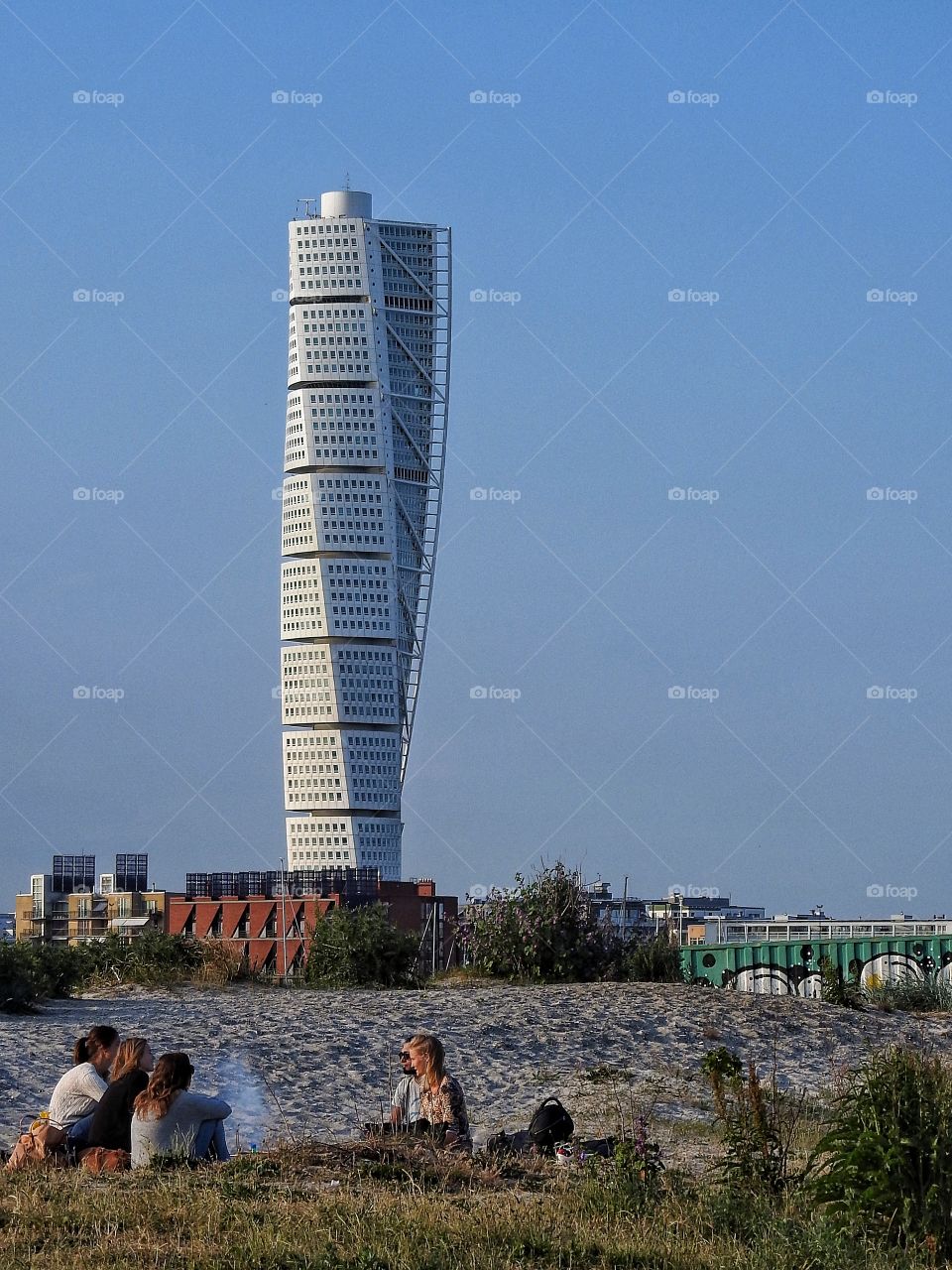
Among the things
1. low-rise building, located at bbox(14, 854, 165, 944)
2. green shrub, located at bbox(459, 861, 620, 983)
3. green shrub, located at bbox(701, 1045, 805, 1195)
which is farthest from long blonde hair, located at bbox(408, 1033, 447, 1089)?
low-rise building, located at bbox(14, 854, 165, 944)

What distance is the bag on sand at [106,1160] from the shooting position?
11.1m

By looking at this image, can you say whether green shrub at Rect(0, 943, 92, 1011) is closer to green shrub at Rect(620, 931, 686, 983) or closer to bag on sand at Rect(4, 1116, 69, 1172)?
green shrub at Rect(620, 931, 686, 983)

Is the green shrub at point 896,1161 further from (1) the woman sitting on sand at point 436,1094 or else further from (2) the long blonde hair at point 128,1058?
(2) the long blonde hair at point 128,1058

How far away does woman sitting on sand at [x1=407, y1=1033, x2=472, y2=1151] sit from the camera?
11969 millimetres

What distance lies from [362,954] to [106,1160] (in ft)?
54.3

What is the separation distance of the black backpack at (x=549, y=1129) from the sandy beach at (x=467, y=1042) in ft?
8.50

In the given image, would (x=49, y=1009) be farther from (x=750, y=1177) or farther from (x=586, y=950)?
(x=750, y=1177)

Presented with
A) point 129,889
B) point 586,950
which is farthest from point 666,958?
point 129,889

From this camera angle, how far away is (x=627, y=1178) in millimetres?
9867

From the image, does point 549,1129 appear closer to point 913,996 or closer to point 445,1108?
point 445,1108

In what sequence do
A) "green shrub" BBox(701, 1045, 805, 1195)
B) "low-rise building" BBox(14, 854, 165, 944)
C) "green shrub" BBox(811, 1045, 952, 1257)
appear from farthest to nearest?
1. "low-rise building" BBox(14, 854, 165, 944)
2. "green shrub" BBox(701, 1045, 805, 1195)
3. "green shrub" BBox(811, 1045, 952, 1257)

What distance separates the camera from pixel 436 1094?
476 inches

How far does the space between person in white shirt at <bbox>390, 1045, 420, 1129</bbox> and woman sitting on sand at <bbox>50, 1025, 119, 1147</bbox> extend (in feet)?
6.25

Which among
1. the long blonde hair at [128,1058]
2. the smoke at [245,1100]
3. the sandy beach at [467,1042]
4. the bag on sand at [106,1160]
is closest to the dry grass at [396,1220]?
the bag on sand at [106,1160]
